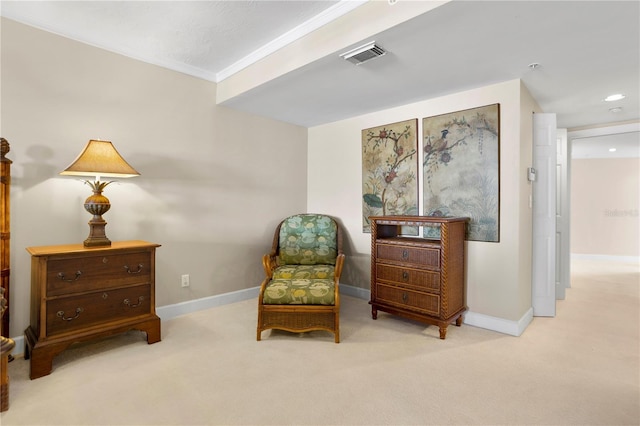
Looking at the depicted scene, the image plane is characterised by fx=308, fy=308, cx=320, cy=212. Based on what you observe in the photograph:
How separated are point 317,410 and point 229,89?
295 centimetres

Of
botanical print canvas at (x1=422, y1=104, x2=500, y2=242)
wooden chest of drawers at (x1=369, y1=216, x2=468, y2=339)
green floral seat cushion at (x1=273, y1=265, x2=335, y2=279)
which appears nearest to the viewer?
wooden chest of drawers at (x1=369, y1=216, x2=468, y2=339)

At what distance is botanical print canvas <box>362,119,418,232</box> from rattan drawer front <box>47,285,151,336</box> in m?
2.46

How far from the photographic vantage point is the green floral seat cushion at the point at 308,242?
3.53m

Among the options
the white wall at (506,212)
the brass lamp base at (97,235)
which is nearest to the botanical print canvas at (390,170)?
the white wall at (506,212)

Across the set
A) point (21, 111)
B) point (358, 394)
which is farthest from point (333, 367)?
point (21, 111)

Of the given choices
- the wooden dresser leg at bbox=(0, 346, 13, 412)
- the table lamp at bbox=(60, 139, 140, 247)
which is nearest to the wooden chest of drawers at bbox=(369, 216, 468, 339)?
the table lamp at bbox=(60, 139, 140, 247)

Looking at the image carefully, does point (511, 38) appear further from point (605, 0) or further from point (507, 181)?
point (507, 181)

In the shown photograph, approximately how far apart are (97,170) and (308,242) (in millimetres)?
2098

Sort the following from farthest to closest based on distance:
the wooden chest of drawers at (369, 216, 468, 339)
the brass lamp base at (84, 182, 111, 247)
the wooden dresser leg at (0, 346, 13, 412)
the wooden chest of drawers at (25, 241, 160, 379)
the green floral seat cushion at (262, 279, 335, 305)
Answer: the wooden chest of drawers at (369, 216, 468, 339)
the green floral seat cushion at (262, 279, 335, 305)
the brass lamp base at (84, 182, 111, 247)
the wooden chest of drawers at (25, 241, 160, 379)
the wooden dresser leg at (0, 346, 13, 412)

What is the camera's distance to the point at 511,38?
6.70 feet

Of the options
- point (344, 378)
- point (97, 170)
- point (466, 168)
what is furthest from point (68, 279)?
point (466, 168)

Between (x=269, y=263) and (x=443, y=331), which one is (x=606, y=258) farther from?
(x=269, y=263)

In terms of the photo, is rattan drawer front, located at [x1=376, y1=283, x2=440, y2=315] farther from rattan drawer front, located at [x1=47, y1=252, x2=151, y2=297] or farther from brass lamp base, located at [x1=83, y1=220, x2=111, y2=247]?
brass lamp base, located at [x1=83, y1=220, x2=111, y2=247]

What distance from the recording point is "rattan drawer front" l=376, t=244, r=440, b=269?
2.69 metres
